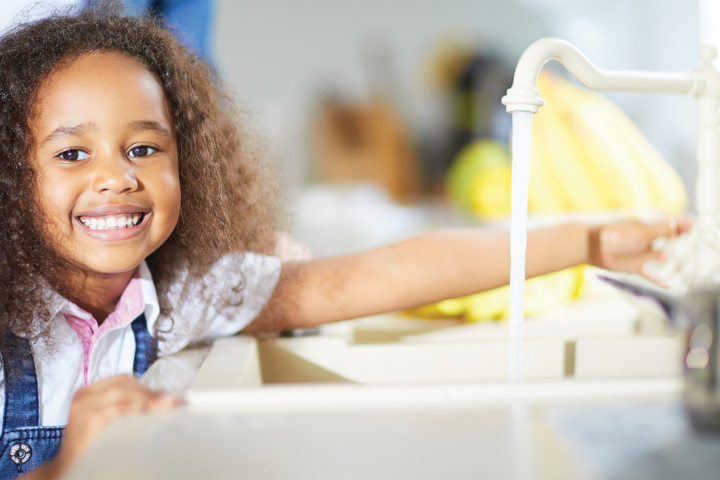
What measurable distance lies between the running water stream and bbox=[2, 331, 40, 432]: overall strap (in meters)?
0.43

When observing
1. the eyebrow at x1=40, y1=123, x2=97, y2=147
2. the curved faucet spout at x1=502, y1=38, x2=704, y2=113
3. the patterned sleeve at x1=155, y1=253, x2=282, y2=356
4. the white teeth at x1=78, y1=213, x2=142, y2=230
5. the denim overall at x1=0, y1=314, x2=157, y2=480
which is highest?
the curved faucet spout at x1=502, y1=38, x2=704, y2=113

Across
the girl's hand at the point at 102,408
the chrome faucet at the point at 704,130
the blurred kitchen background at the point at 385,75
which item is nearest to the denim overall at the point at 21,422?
the girl's hand at the point at 102,408

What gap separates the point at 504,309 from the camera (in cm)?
88

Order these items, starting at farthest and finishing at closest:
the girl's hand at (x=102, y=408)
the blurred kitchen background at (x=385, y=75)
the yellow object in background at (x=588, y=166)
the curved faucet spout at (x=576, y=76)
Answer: the blurred kitchen background at (x=385, y=75), the yellow object in background at (x=588, y=166), the curved faucet spout at (x=576, y=76), the girl's hand at (x=102, y=408)

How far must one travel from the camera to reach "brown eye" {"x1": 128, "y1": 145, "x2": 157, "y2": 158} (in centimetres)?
58

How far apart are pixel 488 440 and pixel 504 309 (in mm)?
578

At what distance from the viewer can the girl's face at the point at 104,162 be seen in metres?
0.55

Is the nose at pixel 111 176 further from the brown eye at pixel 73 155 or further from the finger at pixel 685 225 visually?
the finger at pixel 685 225

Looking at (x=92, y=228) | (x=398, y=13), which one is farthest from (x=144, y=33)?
(x=398, y=13)

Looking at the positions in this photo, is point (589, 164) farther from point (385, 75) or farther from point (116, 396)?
point (385, 75)

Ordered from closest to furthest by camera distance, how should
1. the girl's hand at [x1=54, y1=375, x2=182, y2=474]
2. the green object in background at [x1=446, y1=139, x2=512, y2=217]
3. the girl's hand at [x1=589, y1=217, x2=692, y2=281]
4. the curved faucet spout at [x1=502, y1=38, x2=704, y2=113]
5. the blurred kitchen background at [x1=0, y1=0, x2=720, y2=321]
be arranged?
the girl's hand at [x1=54, y1=375, x2=182, y2=474], the curved faucet spout at [x1=502, y1=38, x2=704, y2=113], the girl's hand at [x1=589, y1=217, x2=692, y2=281], the green object in background at [x1=446, y1=139, x2=512, y2=217], the blurred kitchen background at [x1=0, y1=0, x2=720, y2=321]

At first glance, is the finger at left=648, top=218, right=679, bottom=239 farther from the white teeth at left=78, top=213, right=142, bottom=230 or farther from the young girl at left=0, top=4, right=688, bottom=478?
the white teeth at left=78, top=213, right=142, bottom=230

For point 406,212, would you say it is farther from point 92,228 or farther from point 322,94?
point 92,228

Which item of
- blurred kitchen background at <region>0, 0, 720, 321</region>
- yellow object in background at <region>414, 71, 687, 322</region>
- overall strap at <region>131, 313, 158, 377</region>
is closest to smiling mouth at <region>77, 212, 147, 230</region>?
overall strap at <region>131, 313, 158, 377</region>
